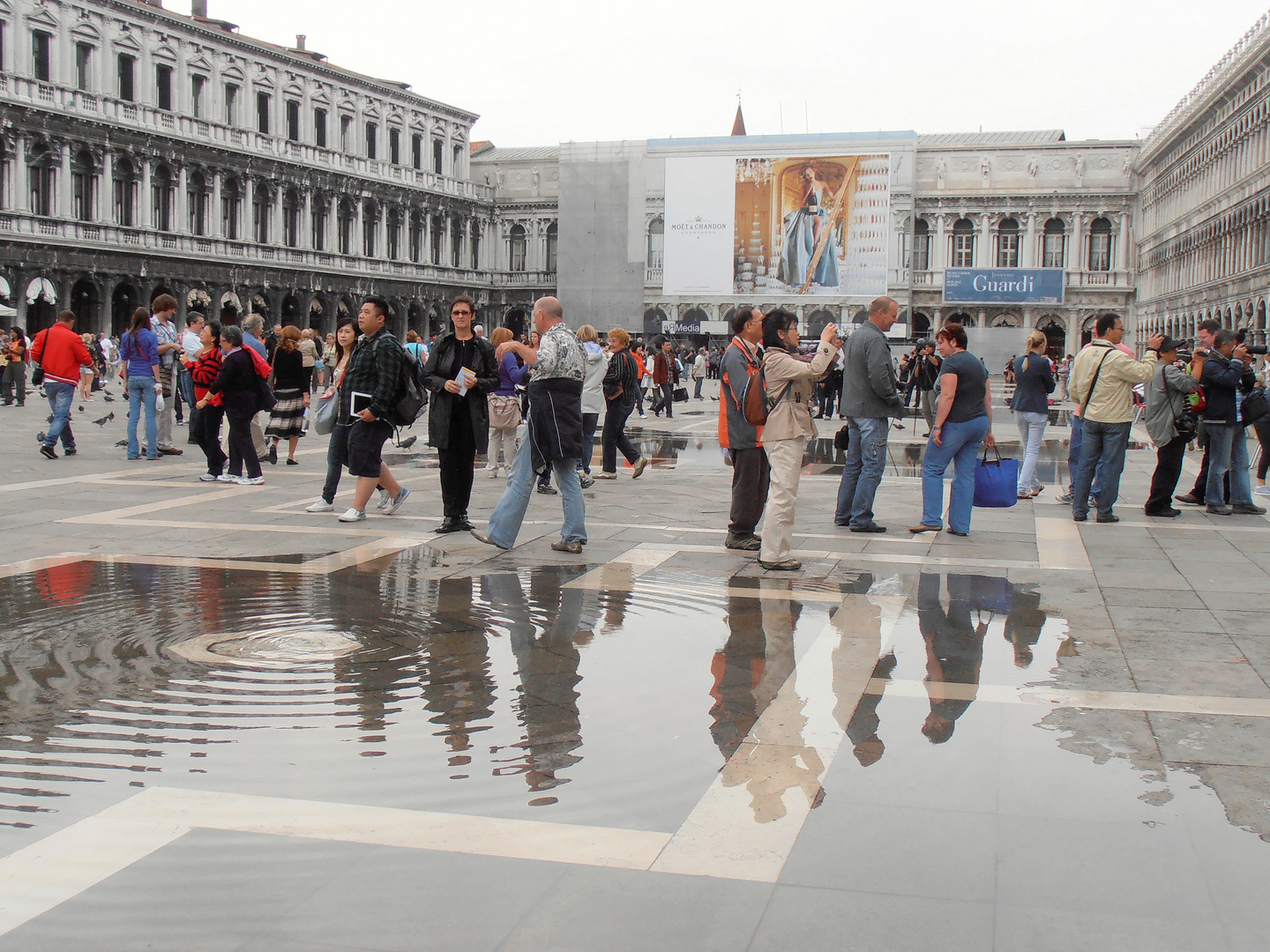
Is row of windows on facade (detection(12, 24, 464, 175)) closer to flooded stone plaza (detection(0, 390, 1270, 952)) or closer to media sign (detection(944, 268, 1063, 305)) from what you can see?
media sign (detection(944, 268, 1063, 305))

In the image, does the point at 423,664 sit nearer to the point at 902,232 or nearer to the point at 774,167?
the point at 774,167

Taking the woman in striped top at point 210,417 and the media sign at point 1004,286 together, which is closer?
the woman in striped top at point 210,417

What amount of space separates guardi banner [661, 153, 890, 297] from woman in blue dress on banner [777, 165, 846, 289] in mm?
41

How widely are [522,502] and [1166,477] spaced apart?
4893mm

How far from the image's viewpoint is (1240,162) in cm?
4150

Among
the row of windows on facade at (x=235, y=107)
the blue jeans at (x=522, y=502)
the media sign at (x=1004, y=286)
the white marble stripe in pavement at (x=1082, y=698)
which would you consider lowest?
the white marble stripe in pavement at (x=1082, y=698)

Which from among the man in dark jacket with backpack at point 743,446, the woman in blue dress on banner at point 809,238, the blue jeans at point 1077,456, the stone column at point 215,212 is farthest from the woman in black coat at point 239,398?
the woman in blue dress on banner at point 809,238

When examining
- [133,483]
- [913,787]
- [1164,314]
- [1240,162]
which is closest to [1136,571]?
[913,787]

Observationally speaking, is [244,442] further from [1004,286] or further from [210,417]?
[1004,286]

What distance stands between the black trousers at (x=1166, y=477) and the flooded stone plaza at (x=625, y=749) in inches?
74.5

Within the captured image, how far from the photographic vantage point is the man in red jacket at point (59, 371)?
39.4 ft

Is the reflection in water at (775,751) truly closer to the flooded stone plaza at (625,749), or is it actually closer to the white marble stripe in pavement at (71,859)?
the flooded stone plaza at (625,749)

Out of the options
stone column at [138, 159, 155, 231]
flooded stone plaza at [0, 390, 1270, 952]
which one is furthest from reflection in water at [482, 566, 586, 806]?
stone column at [138, 159, 155, 231]

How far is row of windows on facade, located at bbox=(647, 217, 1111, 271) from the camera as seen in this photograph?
204ft
